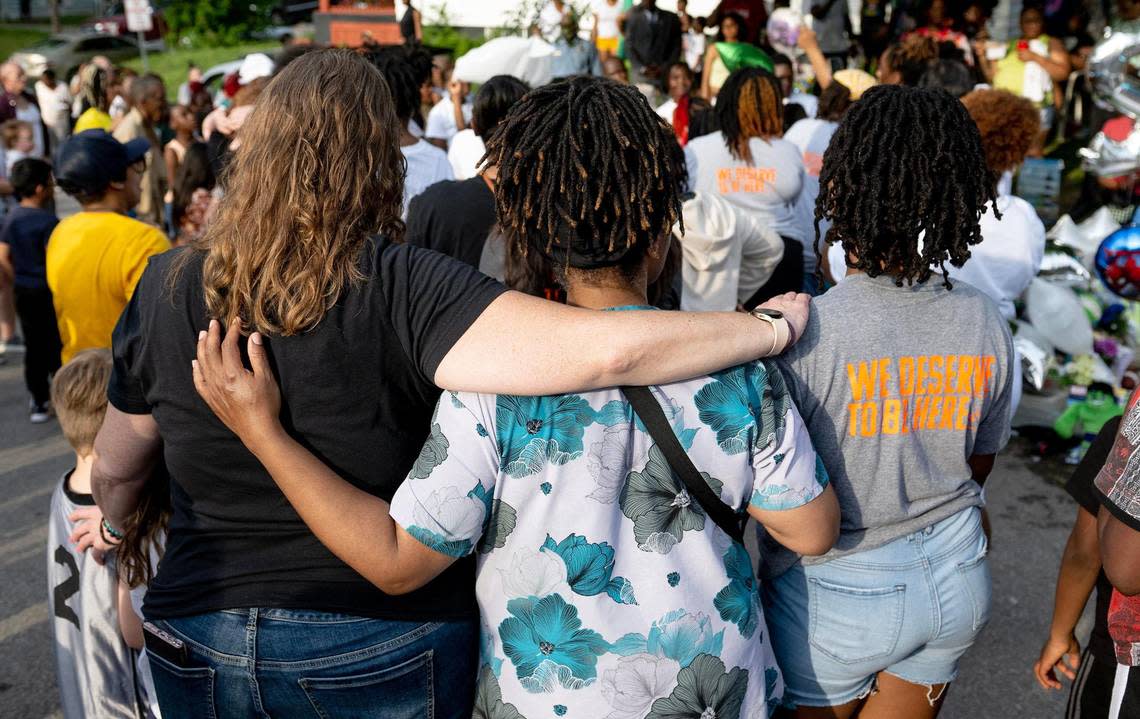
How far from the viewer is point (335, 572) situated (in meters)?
1.70

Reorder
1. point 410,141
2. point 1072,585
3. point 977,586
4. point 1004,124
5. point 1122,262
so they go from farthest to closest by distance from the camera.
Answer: point 1122,262, point 410,141, point 1004,124, point 1072,585, point 977,586

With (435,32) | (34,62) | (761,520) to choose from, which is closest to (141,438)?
(761,520)

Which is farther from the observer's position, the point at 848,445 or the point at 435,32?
the point at 435,32

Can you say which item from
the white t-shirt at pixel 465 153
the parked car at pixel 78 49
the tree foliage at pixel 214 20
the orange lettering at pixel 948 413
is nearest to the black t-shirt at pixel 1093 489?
the orange lettering at pixel 948 413

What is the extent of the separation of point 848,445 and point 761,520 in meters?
0.34

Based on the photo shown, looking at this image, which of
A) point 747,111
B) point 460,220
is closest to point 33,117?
point 747,111

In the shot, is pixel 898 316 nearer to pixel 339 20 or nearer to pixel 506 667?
pixel 506 667

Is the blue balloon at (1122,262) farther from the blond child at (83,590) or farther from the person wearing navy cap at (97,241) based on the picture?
the blond child at (83,590)

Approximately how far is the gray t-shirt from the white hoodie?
5.75ft

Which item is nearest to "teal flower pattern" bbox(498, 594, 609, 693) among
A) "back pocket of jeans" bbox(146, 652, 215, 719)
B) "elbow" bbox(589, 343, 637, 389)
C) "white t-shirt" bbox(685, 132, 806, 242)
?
"elbow" bbox(589, 343, 637, 389)

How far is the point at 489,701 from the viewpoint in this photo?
5.65 feet

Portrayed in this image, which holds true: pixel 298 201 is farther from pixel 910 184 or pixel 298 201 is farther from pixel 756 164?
pixel 756 164

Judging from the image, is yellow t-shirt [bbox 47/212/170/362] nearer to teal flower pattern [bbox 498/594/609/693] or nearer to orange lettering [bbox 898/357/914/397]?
teal flower pattern [bbox 498/594/609/693]

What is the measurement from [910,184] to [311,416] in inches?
48.0
